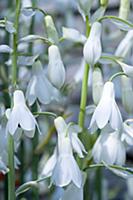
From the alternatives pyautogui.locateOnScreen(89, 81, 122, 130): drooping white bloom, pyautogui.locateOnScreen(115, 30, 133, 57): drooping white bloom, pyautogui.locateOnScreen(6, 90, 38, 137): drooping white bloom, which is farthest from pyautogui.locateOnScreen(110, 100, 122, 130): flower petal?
pyautogui.locateOnScreen(115, 30, 133, 57): drooping white bloom

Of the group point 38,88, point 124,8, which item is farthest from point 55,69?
point 124,8

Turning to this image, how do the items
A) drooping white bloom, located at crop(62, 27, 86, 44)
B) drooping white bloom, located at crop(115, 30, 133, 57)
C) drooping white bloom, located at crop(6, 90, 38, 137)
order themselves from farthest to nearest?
1. drooping white bloom, located at crop(115, 30, 133, 57)
2. drooping white bloom, located at crop(62, 27, 86, 44)
3. drooping white bloom, located at crop(6, 90, 38, 137)

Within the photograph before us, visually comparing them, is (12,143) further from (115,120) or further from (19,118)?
(115,120)

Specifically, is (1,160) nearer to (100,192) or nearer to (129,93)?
(129,93)

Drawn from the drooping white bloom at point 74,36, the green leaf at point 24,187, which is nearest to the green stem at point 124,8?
the drooping white bloom at point 74,36

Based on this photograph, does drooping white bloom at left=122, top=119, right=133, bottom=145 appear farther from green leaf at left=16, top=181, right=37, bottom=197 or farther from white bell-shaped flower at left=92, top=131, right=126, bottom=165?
green leaf at left=16, top=181, right=37, bottom=197

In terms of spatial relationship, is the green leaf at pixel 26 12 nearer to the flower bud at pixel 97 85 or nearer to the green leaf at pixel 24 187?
the flower bud at pixel 97 85

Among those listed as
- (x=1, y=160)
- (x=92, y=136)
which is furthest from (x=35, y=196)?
(x=1, y=160)
